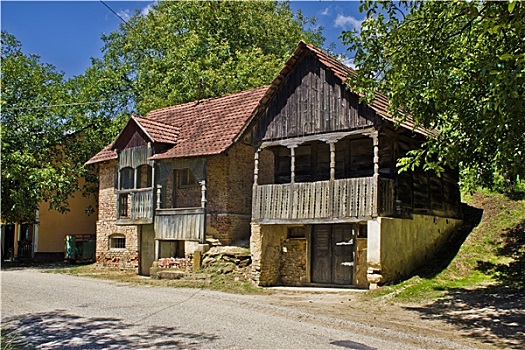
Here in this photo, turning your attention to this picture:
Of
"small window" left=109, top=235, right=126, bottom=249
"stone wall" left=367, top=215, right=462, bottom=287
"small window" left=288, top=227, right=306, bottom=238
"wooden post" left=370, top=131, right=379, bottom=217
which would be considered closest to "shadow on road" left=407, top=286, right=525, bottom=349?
"stone wall" left=367, top=215, right=462, bottom=287

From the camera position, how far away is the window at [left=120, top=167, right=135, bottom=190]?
25.6 meters

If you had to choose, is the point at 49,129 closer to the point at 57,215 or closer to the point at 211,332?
the point at 57,215

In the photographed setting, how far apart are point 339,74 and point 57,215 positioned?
22.4 metres

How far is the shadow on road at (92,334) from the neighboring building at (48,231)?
22.3m

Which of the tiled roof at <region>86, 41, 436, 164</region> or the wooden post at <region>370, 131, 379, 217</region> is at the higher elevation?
the tiled roof at <region>86, 41, 436, 164</region>

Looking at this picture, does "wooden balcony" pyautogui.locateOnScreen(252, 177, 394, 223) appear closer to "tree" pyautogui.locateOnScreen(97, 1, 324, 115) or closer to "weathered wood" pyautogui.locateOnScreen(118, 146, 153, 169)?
"weathered wood" pyautogui.locateOnScreen(118, 146, 153, 169)

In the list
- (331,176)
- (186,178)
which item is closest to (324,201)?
(331,176)

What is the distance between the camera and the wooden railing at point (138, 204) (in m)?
23.8

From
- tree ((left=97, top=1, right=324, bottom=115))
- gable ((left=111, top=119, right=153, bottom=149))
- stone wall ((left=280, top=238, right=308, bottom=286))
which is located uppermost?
tree ((left=97, top=1, right=324, bottom=115))

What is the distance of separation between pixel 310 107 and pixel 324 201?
11.0 feet

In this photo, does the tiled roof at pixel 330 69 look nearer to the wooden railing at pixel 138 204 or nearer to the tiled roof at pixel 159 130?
the tiled roof at pixel 159 130

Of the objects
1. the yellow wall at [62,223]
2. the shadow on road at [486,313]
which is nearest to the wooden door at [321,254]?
the shadow on road at [486,313]

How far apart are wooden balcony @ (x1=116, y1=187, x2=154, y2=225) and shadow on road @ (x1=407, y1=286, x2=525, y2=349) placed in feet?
41.8

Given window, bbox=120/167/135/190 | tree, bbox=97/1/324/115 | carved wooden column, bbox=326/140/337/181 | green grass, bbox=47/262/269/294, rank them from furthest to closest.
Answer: tree, bbox=97/1/324/115, window, bbox=120/167/135/190, green grass, bbox=47/262/269/294, carved wooden column, bbox=326/140/337/181
